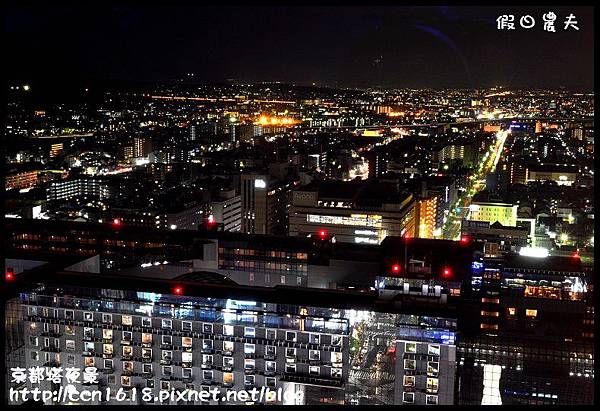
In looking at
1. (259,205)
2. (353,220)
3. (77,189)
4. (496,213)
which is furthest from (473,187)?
(77,189)

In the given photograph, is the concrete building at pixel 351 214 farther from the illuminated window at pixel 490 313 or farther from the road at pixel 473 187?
the illuminated window at pixel 490 313

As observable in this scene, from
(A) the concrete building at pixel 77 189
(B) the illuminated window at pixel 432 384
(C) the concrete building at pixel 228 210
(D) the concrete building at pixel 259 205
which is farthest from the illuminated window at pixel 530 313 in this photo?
(A) the concrete building at pixel 77 189

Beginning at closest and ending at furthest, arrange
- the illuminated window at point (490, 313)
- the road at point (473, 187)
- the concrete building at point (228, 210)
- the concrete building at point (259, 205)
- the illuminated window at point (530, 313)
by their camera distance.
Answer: the illuminated window at point (490, 313)
the illuminated window at point (530, 313)
the concrete building at point (228, 210)
the concrete building at point (259, 205)
the road at point (473, 187)

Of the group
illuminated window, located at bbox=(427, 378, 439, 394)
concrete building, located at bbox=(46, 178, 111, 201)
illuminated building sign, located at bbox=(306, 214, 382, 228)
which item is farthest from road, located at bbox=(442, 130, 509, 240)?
illuminated window, located at bbox=(427, 378, 439, 394)

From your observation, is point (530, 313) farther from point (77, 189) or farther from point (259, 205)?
point (77, 189)

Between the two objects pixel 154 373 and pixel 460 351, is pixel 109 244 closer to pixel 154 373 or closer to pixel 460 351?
pixel 154 373

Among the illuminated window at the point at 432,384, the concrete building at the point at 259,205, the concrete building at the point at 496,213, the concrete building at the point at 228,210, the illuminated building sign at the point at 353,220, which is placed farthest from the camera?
the concrete building at the point at 259,205

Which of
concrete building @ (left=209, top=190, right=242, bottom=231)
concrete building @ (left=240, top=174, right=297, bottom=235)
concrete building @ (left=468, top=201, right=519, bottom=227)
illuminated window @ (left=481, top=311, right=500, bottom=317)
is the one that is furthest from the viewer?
concrete building @ (left=240, top=174, right=297, bottom=235)

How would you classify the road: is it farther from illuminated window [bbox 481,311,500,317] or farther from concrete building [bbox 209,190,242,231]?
illuminated window [bbox 481,311,500,317]
